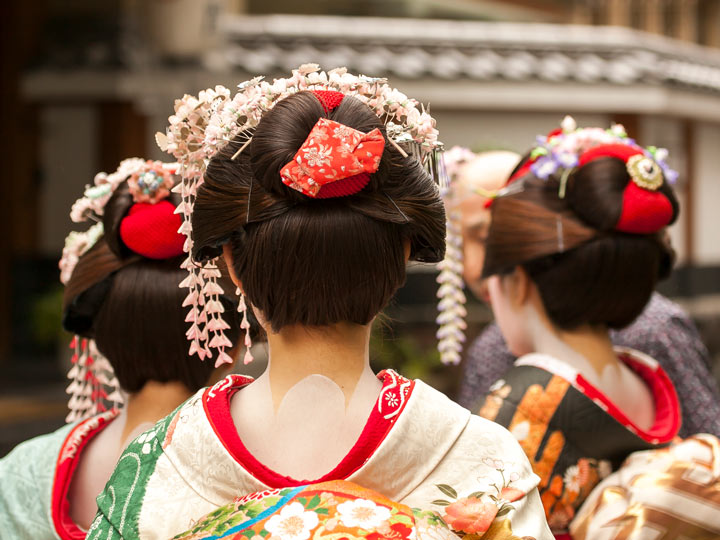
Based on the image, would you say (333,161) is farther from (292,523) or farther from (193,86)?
(193,86)

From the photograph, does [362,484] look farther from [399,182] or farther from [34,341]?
[34,341]

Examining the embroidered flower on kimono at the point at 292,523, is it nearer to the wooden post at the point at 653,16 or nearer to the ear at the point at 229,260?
the ear at the point at 229,260

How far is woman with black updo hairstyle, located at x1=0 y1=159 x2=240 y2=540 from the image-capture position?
8.06 feet

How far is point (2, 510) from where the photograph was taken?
2480 mm

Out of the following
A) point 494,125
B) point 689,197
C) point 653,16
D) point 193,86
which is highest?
point 653,16

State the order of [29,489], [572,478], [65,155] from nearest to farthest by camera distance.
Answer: [29,489], [572,478], [65,155]

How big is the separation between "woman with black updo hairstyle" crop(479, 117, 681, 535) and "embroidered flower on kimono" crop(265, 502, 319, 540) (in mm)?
1199

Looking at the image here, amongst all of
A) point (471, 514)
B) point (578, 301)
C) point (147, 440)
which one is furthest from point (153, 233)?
point (578, 301)

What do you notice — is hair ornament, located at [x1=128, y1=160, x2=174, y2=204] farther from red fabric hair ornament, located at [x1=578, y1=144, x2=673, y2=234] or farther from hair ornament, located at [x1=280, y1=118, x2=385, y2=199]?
red fabric hair ornament, located at [x1=578, y1=144, x2=673, y2=234]

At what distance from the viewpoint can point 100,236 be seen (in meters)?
2.74

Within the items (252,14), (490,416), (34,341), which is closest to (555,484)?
(490,416)

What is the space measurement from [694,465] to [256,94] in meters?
1.62

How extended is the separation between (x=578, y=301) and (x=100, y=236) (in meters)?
1.52

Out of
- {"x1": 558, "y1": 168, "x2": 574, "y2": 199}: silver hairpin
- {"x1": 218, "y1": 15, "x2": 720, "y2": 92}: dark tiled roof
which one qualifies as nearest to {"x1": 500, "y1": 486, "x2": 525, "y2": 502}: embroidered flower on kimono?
{"x1": 558, "y1": 168, "x2": 574, "y2": 199}: silver hairpin
